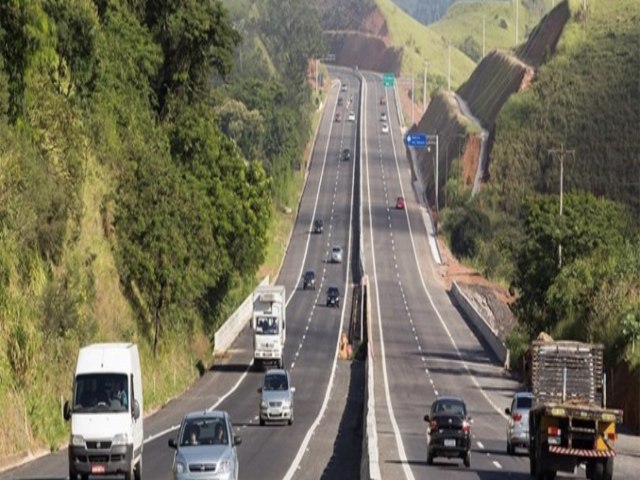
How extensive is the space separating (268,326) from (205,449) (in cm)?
5506

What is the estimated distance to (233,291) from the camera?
417 feet

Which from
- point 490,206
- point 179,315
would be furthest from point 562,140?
point 179,315

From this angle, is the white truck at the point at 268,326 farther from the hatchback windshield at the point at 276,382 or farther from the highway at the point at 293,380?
the hatchback windshield at the point at 276,382

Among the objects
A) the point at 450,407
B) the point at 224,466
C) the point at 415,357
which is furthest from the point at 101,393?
the point at 415,357

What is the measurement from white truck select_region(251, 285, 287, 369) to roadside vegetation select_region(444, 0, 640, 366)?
15.6 m

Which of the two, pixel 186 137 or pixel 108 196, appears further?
pixel 186 137

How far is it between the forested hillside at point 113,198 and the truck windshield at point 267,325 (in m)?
3.90

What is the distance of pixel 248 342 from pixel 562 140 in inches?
3354

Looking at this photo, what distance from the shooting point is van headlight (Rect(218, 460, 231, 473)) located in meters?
33.9

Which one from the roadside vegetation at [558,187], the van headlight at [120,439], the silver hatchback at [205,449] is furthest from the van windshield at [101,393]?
the roadside vegetation at [558,187]

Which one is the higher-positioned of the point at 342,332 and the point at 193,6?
the point at 193,6

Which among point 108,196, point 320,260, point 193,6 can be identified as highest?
point 193,6

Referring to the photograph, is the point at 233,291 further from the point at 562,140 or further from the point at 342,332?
the point at 562,140

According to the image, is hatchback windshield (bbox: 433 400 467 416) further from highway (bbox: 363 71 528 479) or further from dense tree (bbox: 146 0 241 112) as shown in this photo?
dense tree (bbox: 146 0 241 112)
